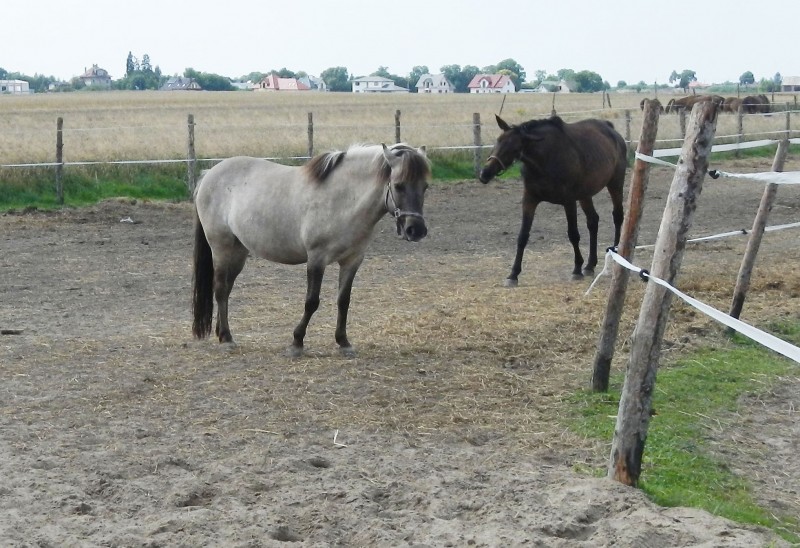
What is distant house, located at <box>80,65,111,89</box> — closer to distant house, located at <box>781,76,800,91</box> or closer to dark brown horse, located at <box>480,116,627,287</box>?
distant house, located at <box>781,76,800,91</box>

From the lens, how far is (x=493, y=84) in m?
111

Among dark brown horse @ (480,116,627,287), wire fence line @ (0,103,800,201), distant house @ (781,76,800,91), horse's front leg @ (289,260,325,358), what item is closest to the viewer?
horse's front leg @ (289,260,325,358)

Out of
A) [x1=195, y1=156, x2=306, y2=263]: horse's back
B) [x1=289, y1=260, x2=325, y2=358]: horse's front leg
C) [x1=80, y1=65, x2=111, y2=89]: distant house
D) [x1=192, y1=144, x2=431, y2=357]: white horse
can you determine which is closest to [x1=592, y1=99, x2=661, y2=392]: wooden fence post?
[x1=192, y1=144, x2=431, y2=357]: white horse

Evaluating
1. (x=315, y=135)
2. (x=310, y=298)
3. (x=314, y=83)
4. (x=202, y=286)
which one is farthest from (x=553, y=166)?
(x=314, y=83)

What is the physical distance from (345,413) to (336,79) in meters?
136

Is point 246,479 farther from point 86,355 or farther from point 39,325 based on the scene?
point 39,325

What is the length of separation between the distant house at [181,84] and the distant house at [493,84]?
32568 millimetres

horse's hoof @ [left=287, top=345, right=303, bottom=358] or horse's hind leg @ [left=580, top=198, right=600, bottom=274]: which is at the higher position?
horse's hind leg @ [left=580, top=198, right=600, bottom=274]

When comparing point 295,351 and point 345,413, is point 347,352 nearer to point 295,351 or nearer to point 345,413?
point 295,351

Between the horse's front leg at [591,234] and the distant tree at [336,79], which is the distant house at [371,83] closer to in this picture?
the distant tree at [336,79]

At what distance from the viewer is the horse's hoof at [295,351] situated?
7.06m

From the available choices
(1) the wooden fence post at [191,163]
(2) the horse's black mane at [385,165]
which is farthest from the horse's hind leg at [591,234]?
(1) the wooden fence post at [191,163]

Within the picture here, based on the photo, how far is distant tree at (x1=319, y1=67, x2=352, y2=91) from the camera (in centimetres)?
13700

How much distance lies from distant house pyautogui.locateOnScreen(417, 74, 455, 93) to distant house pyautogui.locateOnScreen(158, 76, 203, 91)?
31.0 m
